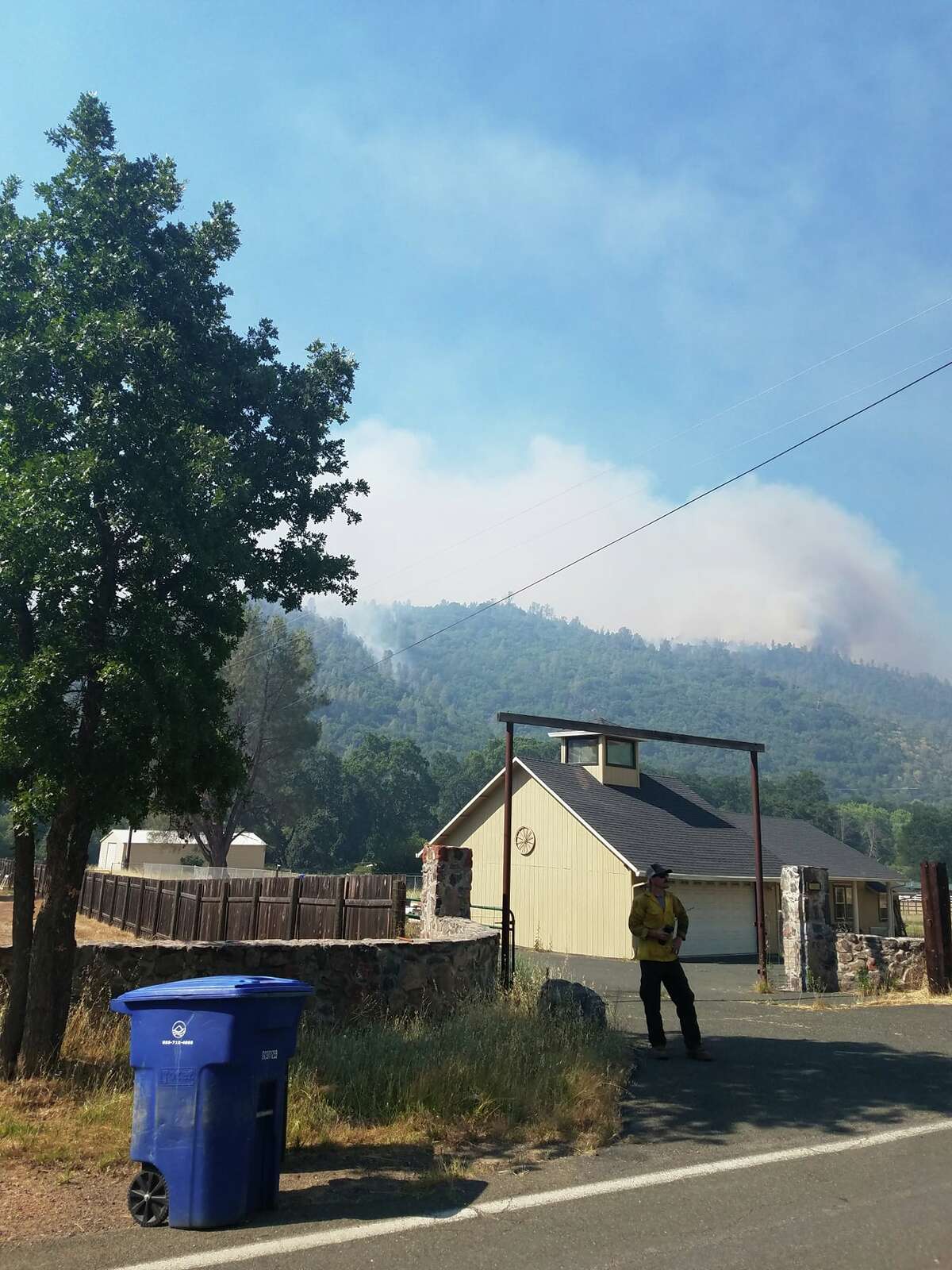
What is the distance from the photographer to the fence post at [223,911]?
22.0 m

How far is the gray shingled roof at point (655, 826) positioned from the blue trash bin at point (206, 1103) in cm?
2196

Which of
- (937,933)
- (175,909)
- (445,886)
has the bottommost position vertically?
(175,909)

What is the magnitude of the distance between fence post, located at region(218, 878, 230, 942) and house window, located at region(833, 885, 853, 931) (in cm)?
2244

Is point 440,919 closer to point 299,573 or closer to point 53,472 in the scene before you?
point 299,573

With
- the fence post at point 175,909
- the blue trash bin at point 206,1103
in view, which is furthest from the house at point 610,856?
the blue trash bin at point 206,1103

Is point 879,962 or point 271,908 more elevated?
point 271,908

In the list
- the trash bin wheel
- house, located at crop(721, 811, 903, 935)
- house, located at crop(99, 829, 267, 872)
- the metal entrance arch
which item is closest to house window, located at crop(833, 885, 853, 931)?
house, located at crop(721, 811, 903, 935)

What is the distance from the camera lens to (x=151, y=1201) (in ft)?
16.6

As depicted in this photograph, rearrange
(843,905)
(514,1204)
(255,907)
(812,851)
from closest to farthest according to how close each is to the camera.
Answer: (514,1204) < (255,907) < (843,905) < (812,851)

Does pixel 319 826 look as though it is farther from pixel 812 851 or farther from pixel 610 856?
pixel 610 856

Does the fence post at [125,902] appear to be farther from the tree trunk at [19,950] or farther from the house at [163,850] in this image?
the house at [163,850]

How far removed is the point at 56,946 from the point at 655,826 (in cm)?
A: 2415

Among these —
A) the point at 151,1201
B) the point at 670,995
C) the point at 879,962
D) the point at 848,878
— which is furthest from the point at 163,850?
the point at 151,1201

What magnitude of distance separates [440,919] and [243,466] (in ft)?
25.5
